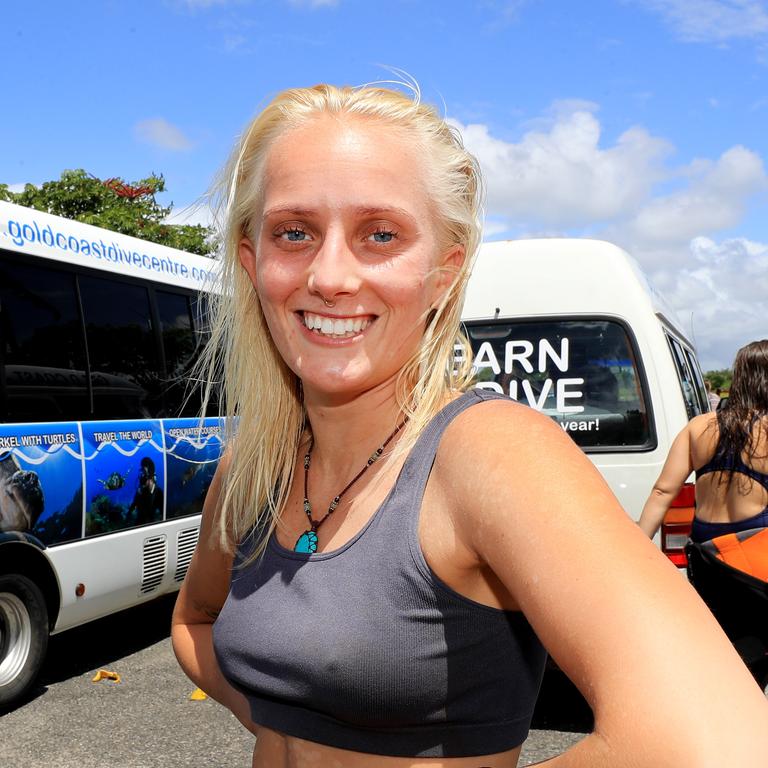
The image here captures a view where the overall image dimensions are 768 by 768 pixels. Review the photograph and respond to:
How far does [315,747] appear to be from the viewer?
1.44 m

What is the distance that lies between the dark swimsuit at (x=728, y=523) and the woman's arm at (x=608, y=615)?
11.6 ft

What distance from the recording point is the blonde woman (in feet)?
3.16

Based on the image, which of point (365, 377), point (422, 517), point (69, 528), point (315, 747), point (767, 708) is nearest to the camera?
point (767, 708)

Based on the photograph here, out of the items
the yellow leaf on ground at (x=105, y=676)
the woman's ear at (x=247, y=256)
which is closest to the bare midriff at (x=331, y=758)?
the woman's ear at (x=247, y=256)

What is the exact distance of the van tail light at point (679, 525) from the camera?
4.95 metres

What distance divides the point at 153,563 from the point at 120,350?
146 centimetres

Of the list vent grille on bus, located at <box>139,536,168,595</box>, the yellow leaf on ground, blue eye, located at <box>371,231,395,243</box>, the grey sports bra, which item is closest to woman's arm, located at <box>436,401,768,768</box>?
the grey sports bra

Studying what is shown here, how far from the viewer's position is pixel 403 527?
132cm

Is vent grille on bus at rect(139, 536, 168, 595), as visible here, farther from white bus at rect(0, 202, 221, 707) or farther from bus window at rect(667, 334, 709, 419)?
bus window at rect(667, 334, 709, 419)

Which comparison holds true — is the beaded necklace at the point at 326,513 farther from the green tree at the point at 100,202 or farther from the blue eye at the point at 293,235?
the green tree at the point at 100,202

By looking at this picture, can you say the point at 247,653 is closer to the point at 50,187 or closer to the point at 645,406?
the point at 645,406

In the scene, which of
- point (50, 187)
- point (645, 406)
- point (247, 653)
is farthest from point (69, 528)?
point (50, 187)

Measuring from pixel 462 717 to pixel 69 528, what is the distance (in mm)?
4783

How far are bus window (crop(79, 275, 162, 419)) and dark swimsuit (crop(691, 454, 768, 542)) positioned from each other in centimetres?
361
